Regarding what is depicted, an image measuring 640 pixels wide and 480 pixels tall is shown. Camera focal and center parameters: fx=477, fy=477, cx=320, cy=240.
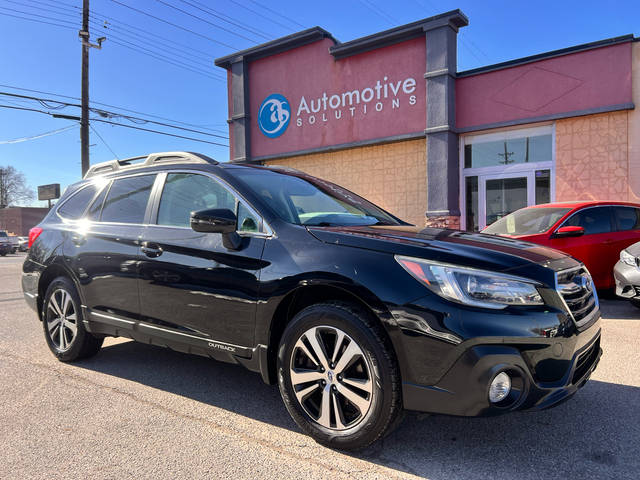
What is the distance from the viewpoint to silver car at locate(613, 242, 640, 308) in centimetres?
563

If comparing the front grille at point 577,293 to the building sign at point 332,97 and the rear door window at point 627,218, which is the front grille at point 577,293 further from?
the building sign at point 332,97

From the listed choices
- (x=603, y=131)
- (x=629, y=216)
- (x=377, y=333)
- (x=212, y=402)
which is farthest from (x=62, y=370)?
(x=603, y=131)

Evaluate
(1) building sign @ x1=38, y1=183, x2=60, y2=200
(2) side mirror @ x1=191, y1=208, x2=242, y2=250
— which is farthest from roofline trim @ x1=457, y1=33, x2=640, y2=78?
(1) building sign @ x1=38, y1=183, x2=60, y2=200

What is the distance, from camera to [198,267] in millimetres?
3111

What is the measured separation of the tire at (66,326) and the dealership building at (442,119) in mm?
9800

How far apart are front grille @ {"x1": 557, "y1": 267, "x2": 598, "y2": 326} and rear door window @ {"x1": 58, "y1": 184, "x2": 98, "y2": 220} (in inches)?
154

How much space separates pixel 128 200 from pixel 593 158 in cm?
1035

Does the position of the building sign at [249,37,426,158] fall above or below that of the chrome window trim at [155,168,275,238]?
above

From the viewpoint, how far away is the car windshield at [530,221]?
7.14 metres

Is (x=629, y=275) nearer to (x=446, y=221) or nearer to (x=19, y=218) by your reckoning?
(x=446, y=221)

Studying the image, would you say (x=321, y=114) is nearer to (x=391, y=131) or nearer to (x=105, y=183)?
(x=391, y=131)

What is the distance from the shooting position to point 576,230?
6582 mm

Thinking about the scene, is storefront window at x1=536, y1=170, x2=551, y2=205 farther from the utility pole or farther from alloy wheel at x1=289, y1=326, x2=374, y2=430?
the utility pole

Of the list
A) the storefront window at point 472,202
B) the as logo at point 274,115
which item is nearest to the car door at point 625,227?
the storefront window at point 472,202
